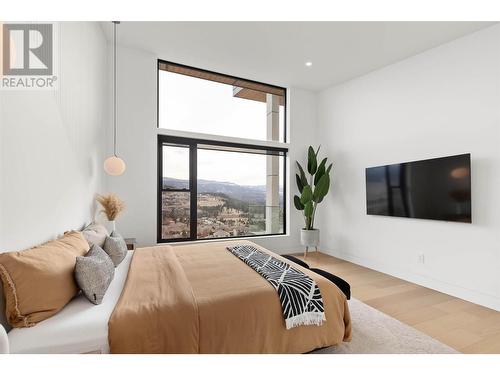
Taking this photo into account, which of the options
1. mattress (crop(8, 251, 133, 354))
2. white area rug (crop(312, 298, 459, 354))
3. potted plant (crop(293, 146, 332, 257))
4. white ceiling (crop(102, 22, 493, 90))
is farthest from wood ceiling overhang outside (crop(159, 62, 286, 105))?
white area rug (crop(312, 298, 459, 354))

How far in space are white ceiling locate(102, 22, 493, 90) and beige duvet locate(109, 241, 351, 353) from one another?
2.68 m

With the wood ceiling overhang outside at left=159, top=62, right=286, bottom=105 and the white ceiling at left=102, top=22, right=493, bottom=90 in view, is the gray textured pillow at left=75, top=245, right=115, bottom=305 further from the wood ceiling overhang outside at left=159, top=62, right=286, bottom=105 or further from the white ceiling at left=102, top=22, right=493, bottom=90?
the wood ceiling overhang outside at left=159, top=62, right=286, bottom=105

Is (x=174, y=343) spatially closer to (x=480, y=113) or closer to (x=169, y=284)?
(x=169, y=284)

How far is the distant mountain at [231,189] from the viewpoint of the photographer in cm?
377

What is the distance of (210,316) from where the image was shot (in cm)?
132

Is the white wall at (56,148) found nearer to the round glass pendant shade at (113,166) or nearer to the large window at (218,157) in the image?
the round glass pendant shade at (113,166)

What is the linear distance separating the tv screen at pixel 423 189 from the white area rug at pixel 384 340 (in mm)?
1443

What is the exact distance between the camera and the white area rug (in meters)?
1.77

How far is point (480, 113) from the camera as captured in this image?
260 centimetres

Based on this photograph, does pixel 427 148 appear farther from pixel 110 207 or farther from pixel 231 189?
pixel 110 207

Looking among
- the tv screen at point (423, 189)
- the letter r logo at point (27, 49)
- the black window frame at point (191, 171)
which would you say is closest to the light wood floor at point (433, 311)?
the tv screen at point (423, 189)
